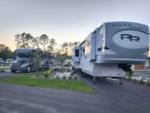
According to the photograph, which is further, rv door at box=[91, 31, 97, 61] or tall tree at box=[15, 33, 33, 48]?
tall tree at box=[15, 33, 33, 48]

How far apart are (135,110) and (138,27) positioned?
8.07 meters

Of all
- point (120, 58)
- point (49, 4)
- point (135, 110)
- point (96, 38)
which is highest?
point (49, 4)

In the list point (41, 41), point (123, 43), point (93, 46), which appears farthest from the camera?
point (41, 41)

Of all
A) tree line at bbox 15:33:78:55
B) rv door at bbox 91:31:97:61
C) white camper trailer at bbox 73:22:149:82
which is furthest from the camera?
tree line at bbox 15:33:78:55

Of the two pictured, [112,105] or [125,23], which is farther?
[125,23]

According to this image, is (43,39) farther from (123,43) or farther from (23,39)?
(123,43)

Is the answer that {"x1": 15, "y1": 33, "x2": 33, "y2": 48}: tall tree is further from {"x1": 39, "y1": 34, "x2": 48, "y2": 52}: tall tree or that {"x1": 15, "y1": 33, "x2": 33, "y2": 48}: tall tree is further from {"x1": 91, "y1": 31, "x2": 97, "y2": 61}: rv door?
{"x1": 91, "y1": 31, "x2": 97, "y2": 61}: rv door

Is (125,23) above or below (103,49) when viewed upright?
above

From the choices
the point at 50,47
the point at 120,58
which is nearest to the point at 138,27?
the point at 120,58

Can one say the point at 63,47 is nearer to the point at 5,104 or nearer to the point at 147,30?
the point at 147,30

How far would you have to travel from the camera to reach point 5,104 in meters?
9.72

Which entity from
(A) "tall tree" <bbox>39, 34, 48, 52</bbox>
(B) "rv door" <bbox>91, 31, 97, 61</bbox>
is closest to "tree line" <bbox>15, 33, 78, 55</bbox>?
(A) "tall tree" <bbox>39, 34, 48, 52</bbox>

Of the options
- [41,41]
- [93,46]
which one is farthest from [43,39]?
[93,46]

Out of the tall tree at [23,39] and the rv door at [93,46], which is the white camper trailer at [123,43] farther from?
the tall tree at [23,39]
